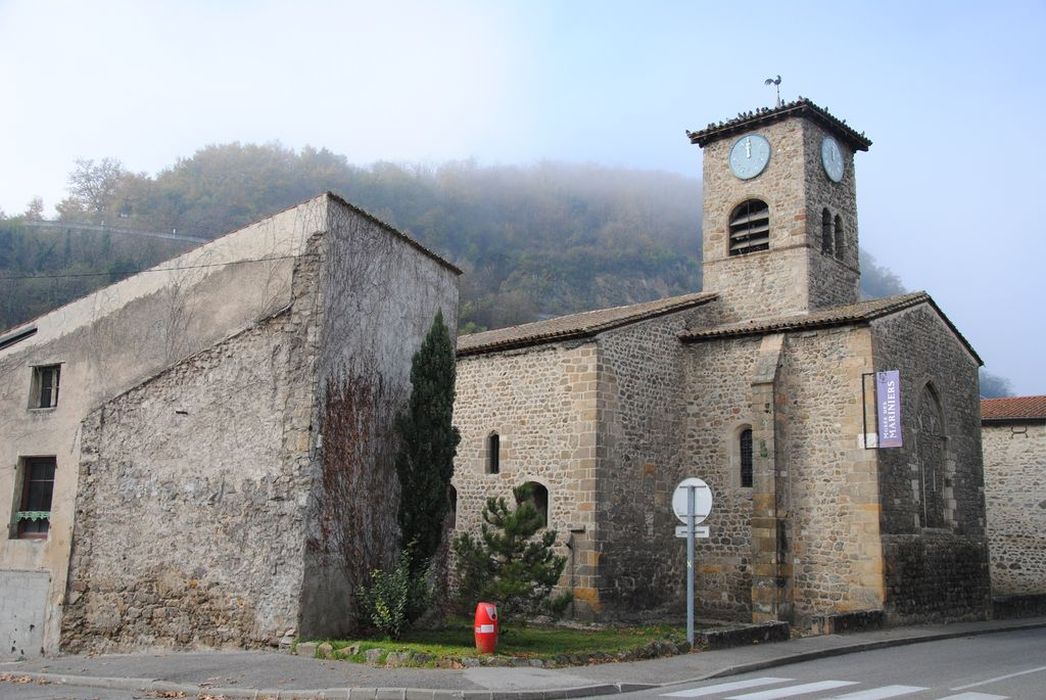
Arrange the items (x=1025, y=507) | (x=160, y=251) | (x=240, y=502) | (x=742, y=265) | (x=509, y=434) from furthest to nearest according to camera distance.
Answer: (x=160, y=251) → (x=1025, y=507) → (x=742, y=265) → (x=509, y=434) → (x=240, y=502)

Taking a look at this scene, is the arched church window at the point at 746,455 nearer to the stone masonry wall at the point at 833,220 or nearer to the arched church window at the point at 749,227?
the stone masonry wall at the point at 833,220

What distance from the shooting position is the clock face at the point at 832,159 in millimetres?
23812

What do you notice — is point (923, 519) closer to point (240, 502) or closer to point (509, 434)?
point (509, 434)

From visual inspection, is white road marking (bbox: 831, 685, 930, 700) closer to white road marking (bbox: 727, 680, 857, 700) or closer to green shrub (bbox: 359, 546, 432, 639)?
white road marking (bbox: 727, 680, 857, 700)

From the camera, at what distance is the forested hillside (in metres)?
63.7

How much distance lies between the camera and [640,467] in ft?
63.1

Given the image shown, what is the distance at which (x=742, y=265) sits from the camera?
926 inches

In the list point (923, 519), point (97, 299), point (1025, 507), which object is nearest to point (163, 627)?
point (97, 299)

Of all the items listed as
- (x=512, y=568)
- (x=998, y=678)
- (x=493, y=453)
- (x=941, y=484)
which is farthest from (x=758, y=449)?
(x=998, y=678)

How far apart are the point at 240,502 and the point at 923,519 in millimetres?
15236

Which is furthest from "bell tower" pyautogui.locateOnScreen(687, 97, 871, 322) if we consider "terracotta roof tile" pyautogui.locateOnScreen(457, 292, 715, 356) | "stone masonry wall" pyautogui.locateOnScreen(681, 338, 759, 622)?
"stone masonry wall" pyautogui.locateOnScreen(681, 338, 759, 622)

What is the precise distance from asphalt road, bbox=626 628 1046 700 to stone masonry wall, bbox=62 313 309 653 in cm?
562

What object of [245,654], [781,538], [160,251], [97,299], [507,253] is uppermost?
[507,253]

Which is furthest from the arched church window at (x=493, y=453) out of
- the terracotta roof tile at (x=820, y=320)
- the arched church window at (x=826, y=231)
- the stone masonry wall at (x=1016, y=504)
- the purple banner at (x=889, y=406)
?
the stone masonry wall at (x=1016, y=504)
